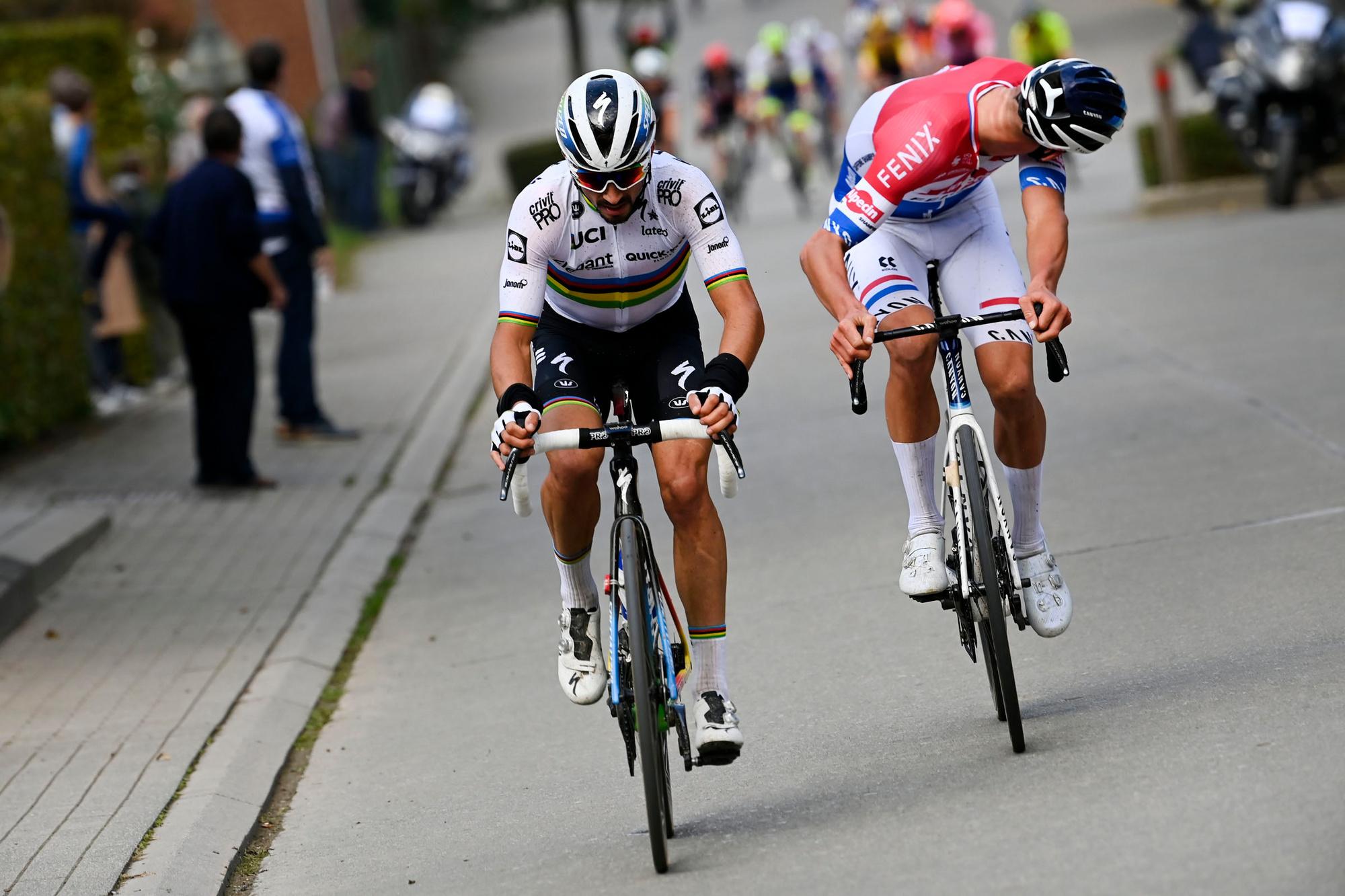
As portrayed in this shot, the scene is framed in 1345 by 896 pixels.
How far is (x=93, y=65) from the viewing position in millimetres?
22672

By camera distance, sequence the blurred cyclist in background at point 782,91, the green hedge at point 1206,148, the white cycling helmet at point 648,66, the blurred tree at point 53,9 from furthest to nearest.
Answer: the blurred tree at point 53,9, the blurred cyclist in background at point 782,91, the white cycling helmet at point 648,66, the green hedge at point 1206,148

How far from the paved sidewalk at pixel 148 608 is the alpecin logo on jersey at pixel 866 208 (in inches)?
113

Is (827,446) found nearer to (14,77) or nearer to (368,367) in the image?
(368,367)

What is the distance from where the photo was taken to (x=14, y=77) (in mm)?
23047

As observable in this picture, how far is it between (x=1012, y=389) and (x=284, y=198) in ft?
25.1

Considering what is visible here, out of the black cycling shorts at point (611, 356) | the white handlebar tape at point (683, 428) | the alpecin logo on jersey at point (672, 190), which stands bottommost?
the white handlebar tape at point (683, 428)

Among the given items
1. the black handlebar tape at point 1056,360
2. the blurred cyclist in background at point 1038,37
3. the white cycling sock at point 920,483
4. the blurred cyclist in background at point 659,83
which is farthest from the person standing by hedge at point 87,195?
the blurred cyclist in background at point 1038,37

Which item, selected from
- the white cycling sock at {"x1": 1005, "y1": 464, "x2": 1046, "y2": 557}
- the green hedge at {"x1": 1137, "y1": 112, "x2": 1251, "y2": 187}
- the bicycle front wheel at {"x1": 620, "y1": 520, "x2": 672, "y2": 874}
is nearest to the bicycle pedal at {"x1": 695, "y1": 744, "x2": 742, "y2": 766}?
the bicycle front wheel at {"x1": 620, "y1": 520, "x2": 672, "y2": 874}

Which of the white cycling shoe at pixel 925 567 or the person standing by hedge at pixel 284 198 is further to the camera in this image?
the person standing by hedge at pixel 284 198

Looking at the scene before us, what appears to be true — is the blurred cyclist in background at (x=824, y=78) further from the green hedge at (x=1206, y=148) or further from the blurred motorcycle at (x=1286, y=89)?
the blurred motorcycle at (x=1286, y=89)

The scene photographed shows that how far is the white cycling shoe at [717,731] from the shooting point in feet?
17.3

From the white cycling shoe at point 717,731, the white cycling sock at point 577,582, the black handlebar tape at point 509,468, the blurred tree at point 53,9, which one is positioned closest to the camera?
the black handlebar tape at point 509,468

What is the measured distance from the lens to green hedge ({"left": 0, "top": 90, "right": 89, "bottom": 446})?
12.9m

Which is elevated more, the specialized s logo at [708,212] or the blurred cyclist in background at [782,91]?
the specialized s logo at [708,212]
